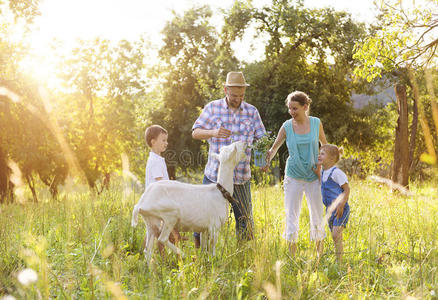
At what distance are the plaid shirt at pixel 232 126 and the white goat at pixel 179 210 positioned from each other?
659mm

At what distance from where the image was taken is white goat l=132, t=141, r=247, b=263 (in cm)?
431

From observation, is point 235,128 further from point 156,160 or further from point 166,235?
point 166,235

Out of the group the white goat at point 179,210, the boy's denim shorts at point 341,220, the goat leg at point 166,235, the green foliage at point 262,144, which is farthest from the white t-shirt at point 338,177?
the goat leg at point 166,235

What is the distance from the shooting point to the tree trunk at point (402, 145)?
489 inches

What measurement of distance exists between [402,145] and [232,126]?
29.4ft

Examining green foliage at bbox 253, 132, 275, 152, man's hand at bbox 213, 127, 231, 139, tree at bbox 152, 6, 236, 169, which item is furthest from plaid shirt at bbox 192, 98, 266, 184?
tree at bbox 152, 6, 236, 169

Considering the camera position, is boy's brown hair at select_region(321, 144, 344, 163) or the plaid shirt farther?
the plaid shirt

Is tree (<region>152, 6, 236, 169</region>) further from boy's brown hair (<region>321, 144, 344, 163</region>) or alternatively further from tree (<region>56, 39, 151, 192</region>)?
boy's brown hair (<region>321, 144, 344, 163</region>)

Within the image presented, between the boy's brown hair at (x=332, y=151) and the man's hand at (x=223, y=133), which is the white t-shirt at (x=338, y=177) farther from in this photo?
the man's hand at (x=223, y=133)

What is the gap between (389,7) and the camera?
9.09 m

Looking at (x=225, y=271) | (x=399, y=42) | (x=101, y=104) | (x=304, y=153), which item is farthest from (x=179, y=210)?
(x=101, y=104)

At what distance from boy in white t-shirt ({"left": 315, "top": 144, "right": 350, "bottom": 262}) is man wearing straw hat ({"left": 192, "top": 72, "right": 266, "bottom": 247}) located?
92 centimetres

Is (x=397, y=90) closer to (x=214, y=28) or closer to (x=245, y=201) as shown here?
(x=245, y=201)

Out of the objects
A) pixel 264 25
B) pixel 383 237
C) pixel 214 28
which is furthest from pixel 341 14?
pixel 383 237
